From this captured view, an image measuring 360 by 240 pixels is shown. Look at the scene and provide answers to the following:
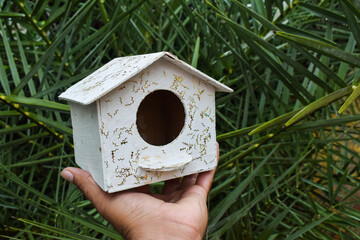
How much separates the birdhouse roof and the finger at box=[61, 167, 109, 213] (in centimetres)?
11

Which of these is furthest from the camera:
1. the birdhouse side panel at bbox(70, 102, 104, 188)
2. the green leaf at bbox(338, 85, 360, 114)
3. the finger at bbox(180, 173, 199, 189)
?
the finger at bbox(180, 173, 199, 189)

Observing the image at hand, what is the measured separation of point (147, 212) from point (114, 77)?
0.58 ft

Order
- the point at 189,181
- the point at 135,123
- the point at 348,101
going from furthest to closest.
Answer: the point at 189,181 → the point at 135,123 → the point at 348,101

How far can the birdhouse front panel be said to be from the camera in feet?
1.49

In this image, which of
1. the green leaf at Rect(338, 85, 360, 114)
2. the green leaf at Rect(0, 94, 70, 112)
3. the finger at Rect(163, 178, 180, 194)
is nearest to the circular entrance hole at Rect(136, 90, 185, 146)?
the finger at Rect(163, 178, 180, 194)

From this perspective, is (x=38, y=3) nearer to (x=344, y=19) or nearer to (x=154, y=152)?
(x=154, y=152)

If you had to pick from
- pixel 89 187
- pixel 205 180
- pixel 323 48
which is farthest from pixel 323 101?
pixel 89 187

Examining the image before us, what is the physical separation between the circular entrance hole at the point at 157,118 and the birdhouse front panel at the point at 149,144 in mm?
137

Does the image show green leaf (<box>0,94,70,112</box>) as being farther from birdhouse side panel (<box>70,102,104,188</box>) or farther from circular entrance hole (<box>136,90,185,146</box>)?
circular entrance hole (<box>136,90,185,146</box>)

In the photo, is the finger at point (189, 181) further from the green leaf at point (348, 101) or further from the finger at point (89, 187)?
the green leaf at point (348, 101)

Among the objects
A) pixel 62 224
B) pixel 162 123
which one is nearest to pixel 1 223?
pixel 62 224

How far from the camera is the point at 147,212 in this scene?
0.47m

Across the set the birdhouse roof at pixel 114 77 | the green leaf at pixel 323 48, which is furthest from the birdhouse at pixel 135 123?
the green leaf at pixel 323 48

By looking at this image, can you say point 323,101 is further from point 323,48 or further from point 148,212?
point 148,212
